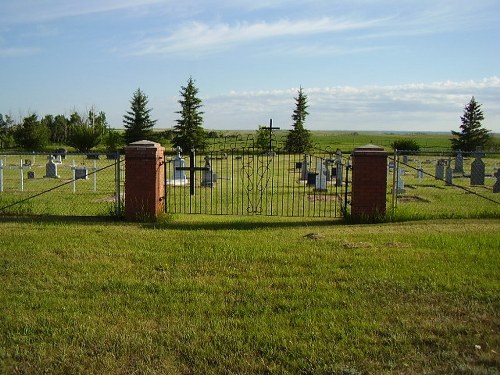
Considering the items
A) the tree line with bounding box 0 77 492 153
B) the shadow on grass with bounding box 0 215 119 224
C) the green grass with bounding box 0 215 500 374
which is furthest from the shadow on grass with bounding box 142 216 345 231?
the tree line with bounding box 0 77 492 153

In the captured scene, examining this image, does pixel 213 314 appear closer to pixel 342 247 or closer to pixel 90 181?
pixel 342 247

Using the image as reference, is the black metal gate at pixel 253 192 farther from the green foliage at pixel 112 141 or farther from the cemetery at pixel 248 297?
the green foliage at pixel 112 141

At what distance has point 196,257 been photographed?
671cm

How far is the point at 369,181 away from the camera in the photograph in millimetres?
9969

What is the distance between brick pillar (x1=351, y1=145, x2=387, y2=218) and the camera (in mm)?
9945

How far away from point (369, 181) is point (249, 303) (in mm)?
5583

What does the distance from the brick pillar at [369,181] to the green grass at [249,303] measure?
188 cm

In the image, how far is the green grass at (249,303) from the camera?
3.88m

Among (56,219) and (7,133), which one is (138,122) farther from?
(56,219)

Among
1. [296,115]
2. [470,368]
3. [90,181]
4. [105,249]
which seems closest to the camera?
[470,368]

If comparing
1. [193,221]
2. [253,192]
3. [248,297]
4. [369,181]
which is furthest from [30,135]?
[248,297]

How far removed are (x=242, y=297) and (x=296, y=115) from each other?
50911mm

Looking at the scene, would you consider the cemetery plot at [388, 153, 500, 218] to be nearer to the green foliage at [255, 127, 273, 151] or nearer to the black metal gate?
the black metal gate

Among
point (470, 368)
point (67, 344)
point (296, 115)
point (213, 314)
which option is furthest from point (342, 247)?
point (296, 115)
